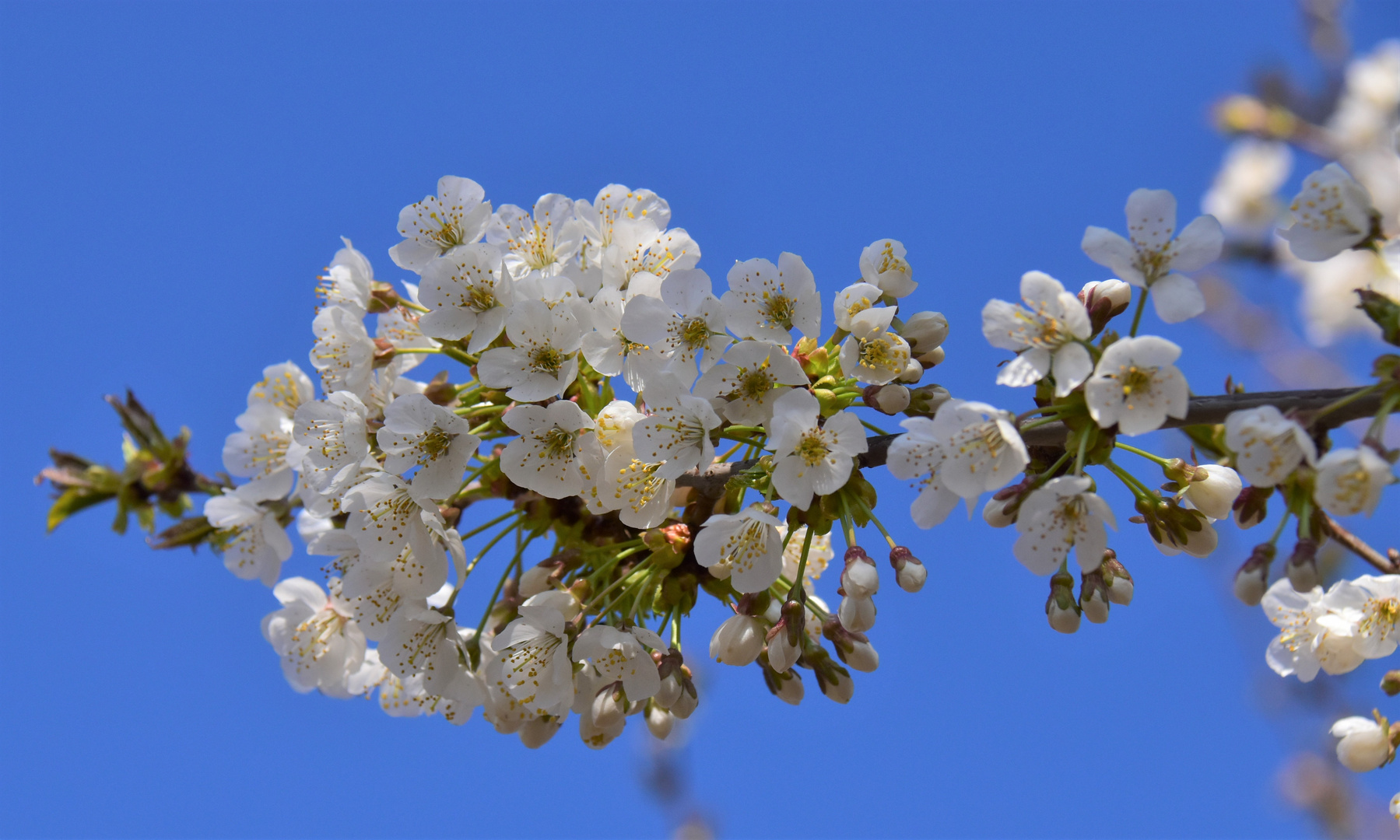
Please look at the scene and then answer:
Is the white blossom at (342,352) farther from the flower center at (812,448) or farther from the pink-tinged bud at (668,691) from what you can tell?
the flower center at (812,448)

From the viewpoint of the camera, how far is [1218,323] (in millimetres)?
8258

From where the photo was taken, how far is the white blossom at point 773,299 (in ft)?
8.03

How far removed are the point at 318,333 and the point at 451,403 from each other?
1.68 ft

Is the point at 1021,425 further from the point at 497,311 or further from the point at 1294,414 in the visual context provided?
the point at 497,311

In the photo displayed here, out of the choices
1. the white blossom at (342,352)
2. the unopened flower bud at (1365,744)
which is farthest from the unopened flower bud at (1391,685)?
the white blossom at (342,352)

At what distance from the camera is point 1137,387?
2.05 m

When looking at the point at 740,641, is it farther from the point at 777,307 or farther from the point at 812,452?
the point at 777,307

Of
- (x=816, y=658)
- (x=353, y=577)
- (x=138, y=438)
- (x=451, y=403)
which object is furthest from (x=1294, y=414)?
(x=138, y=438)

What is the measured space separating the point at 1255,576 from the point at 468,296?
199 centimetres

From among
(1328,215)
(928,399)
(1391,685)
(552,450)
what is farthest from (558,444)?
(1391,685)

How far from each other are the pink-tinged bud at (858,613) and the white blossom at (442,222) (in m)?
1.52

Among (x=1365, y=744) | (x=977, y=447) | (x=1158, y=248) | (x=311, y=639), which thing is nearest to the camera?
(x=977, y=447)

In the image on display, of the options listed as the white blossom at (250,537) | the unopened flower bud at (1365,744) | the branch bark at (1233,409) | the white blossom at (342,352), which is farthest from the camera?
the white blossom at (250,537)

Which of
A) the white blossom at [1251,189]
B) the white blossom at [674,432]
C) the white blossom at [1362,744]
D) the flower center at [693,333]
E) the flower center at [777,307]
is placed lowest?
the white blossom at [1362,744]
